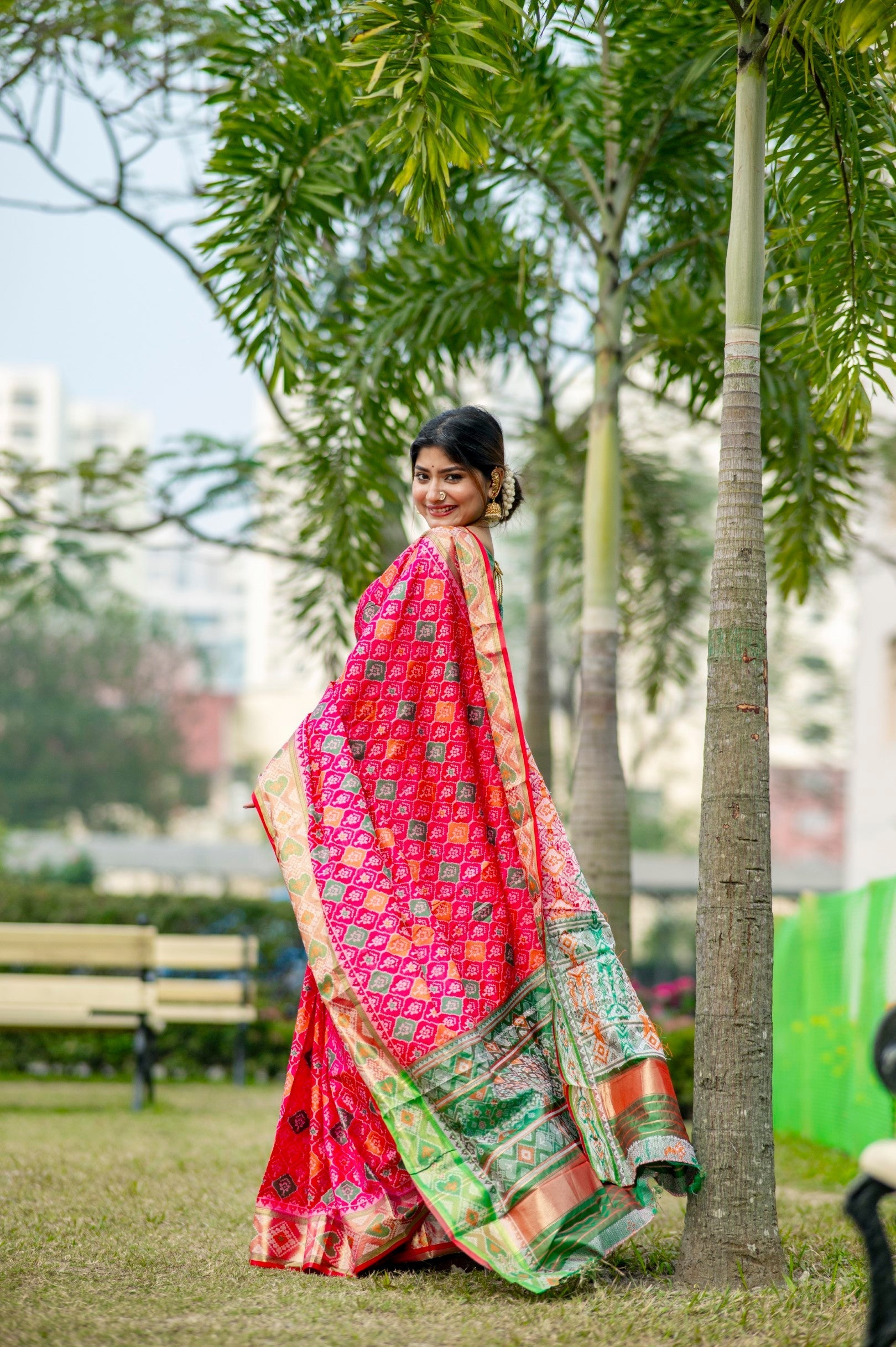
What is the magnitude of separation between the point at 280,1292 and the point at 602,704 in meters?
3.14

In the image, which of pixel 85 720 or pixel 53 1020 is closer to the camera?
pixel 53 1020

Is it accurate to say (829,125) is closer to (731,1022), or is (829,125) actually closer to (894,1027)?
(731,1022)

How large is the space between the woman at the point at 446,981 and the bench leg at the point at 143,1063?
4.24m

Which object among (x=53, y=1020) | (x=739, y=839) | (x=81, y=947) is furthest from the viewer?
(x=81, y=947)

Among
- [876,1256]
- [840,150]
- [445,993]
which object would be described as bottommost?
[876,1256]

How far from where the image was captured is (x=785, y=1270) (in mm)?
3330

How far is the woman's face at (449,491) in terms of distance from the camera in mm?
3670

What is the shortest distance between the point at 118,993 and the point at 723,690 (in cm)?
493

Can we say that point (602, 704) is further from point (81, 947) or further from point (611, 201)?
point (81, 947)

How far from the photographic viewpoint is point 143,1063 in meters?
7.45

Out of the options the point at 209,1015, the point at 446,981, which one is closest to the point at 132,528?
the point at 209,1015

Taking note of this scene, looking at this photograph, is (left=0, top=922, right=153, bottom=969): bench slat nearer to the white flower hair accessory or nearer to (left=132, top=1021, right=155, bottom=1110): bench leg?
(left=132, top=1021, right=155, bottom=1110): bench leg

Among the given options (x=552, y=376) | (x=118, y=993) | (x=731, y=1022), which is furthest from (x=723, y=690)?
(x=552, y=376)

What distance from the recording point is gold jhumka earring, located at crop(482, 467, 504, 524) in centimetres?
372
